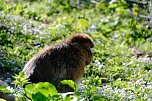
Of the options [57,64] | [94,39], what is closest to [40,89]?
[57,64]

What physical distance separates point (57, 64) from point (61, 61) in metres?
0.08

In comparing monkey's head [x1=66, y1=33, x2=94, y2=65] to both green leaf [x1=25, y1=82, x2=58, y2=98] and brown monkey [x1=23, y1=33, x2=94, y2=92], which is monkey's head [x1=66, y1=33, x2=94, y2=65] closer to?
brown monkey [x1=23, y1=33, x2=94, y2=92]

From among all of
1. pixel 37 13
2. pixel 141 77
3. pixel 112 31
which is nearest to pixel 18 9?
pixel 37 13

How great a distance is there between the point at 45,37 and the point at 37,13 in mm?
2771

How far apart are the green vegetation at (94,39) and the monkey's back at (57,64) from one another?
10.6 inches

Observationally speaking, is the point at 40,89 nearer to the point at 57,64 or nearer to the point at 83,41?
the point at 57,64

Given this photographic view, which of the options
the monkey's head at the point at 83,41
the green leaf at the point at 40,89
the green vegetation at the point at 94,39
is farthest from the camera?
the monkey's head at the point at 83,41

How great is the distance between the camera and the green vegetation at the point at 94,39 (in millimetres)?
6127

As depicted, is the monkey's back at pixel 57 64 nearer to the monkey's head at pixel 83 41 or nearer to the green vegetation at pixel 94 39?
the monkey's head at pixel 83 41

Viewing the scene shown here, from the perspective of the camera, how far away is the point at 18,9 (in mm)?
12266

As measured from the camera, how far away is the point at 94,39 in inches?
425

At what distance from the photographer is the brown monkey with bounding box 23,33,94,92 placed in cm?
658

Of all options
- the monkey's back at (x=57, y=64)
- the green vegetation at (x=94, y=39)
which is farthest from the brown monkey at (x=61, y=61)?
the green vegetation at (x=94, y=39)

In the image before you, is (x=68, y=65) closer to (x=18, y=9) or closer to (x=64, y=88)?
(x=64, y=88)
